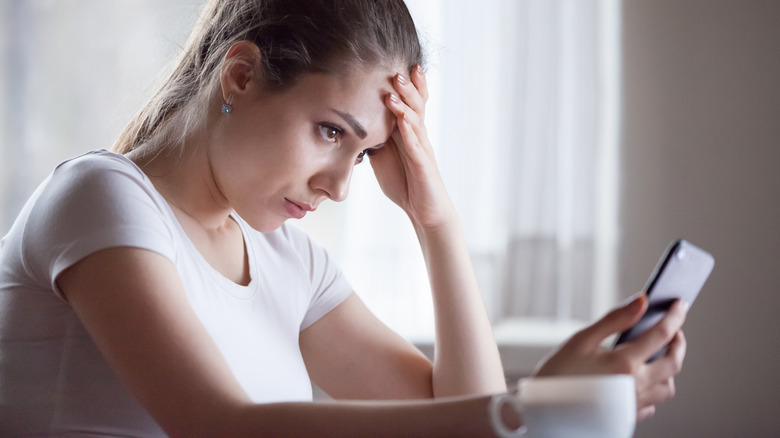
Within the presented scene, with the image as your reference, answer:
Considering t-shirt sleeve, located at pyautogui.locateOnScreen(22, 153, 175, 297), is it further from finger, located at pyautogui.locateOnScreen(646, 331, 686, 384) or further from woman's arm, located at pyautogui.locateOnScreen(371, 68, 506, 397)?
finger, located at pyautogui.locateOnScreen(646, 331, 686, 384)

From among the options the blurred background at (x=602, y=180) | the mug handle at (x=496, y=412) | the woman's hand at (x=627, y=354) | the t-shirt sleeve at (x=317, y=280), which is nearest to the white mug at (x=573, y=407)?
the mug handle at (x=496, y=412)

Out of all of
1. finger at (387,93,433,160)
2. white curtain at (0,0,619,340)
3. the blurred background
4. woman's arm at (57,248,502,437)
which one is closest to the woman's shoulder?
woman's arm at (57,248,502,437)

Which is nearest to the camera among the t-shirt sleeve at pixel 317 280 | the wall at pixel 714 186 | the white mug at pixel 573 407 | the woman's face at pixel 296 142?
the white mug at pixel 573 407

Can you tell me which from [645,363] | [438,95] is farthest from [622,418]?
[438,95]

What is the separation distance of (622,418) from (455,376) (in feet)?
2.33

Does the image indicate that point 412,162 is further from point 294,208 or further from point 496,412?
point 496,412

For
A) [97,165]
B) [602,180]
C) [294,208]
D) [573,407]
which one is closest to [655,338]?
[573,407]

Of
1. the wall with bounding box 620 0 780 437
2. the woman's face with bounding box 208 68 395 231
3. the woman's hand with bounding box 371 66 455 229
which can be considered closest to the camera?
the woman's face with bounding box 208 68 395 231

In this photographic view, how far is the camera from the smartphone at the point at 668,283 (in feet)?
2.65

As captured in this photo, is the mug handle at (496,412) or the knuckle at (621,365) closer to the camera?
the mug handle at (496,412)

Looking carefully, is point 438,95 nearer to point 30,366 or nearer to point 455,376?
point 455,376

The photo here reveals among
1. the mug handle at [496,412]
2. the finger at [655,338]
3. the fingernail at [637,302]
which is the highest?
the fingernail at [637,302]

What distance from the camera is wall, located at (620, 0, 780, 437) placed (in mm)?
2219

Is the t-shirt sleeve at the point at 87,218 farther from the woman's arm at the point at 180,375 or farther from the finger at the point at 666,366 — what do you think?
the finger at the point at 666,366
